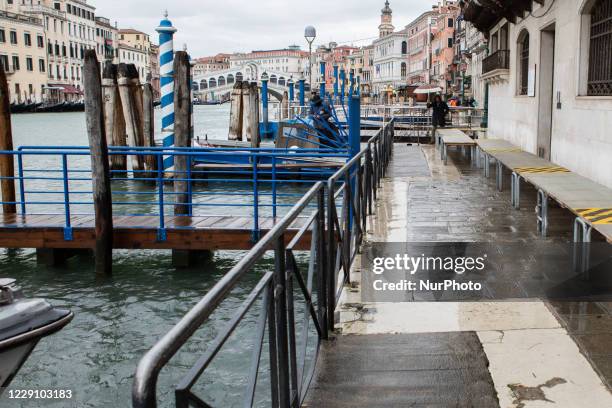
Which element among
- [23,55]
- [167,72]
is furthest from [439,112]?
[23,55]

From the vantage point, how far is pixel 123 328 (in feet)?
26.1

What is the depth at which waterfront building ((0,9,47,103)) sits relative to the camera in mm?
76250

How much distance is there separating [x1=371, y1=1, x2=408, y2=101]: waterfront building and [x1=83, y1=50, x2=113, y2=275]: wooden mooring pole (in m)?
98.7

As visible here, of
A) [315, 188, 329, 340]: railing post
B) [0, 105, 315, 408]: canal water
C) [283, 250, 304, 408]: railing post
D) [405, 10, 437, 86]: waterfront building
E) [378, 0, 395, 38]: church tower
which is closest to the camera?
[283, 250, 304, 408]: railing post

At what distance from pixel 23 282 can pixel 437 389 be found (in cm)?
783

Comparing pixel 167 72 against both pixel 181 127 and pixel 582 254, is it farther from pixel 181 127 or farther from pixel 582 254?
pixel 582 254

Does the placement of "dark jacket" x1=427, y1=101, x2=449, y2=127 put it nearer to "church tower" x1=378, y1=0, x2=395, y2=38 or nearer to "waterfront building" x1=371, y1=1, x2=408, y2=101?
"waterfront building" x1=371, y1=1, x2=408, y2=101

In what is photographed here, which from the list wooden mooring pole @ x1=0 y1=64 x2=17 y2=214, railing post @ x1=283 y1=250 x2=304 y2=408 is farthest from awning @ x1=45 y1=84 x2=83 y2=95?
railing post @ x1=283 y1=250 x2=304 y2=408

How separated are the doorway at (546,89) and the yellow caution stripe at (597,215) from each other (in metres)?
6.66

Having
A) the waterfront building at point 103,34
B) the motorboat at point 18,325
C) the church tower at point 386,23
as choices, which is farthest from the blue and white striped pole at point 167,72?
the church tower at point 386,23

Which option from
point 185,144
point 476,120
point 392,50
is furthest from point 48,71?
point 185,144

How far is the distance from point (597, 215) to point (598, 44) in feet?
14.2

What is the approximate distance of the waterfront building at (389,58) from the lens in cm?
11338

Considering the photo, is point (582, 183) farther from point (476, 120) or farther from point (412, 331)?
point (476, 120)
